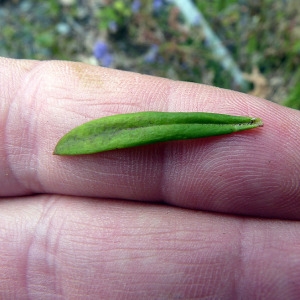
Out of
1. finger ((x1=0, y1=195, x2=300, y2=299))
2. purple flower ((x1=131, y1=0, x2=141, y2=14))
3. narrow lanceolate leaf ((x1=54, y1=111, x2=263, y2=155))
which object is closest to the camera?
narrow lanceolate leaf ((x1=54, y1=111, x2=263, y2=155))

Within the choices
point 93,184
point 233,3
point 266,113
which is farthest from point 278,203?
point 233,3

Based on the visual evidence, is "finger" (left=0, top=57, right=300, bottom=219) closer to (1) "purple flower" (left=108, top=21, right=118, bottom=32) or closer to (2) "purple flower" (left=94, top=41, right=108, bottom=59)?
(2) "purple flower" (left=94, top=41, right=108, bottom=59)

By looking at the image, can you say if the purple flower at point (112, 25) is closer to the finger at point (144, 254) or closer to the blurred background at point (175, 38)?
the blurred background at point (175, 38)

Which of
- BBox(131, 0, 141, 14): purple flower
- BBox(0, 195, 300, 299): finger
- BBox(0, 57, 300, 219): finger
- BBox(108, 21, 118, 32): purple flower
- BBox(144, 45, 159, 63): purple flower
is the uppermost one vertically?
BBox(131, 0, 141, 14): purple flower

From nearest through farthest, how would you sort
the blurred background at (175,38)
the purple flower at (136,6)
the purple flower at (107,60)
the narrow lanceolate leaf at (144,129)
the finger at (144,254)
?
the narrow lanceolate leaf at (144,129) → the finger at (144,254) → the blurred background at (175,38) → the purple flower at (107,60) → the purple flower at (136,6)

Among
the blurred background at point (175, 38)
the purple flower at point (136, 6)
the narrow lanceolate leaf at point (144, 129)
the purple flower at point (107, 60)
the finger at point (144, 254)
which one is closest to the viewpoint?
the narrow lanceolate leaf at point (144, 129)

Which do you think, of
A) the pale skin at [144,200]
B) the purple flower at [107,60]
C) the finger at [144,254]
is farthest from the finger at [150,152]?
the purple flower at [107,60]

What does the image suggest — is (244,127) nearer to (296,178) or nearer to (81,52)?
(296,178)

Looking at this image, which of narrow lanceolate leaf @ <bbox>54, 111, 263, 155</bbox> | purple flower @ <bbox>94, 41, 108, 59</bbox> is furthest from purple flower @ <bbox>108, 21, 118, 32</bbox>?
narrow lanceolate leaf @ <bbox>54, 111, 263, 155</bbox>
